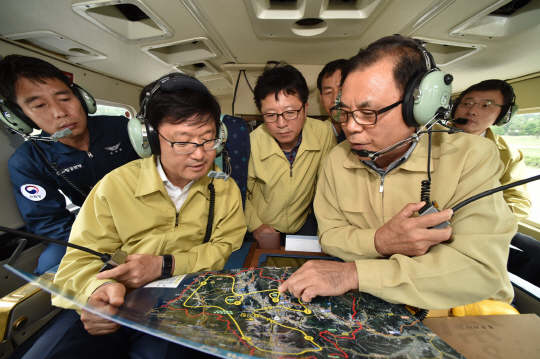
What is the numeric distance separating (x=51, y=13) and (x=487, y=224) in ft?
10.2

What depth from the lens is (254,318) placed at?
2.81 ft

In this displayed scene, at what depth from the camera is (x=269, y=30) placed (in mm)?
2219

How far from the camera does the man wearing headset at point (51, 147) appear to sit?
169 centimetres

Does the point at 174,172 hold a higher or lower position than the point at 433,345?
higher

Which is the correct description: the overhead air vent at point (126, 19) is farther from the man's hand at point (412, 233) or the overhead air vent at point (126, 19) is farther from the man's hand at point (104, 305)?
the man's hand at point (412, 233)

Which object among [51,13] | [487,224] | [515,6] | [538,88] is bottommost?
[487,224]

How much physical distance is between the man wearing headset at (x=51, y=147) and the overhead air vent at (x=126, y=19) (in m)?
0.55

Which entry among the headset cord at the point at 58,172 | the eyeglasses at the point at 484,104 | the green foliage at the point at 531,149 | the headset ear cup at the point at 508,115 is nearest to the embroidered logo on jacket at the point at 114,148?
the headset cord at the point at 58,172

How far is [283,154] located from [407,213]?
1.29 metres

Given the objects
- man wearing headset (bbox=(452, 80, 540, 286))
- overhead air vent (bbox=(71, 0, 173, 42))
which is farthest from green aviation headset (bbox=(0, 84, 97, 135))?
man wearing headset (bbox=(452, 80, 540, 286))

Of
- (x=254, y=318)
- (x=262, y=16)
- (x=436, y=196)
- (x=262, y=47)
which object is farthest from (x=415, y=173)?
(x=262, y=47)

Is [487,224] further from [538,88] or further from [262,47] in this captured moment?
[538,88]

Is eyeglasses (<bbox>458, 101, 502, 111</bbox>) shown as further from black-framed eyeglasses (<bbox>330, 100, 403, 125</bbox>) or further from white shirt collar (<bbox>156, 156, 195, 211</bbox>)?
white shirt collar (<bbox>156, 156, 195, 211</bbox>)

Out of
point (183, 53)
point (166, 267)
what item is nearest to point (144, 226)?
point (166, 267)
